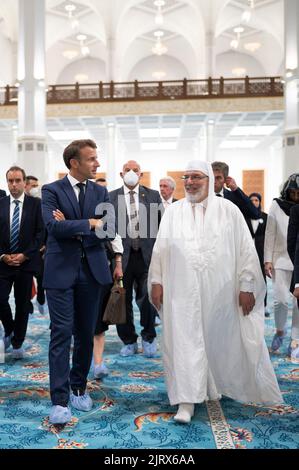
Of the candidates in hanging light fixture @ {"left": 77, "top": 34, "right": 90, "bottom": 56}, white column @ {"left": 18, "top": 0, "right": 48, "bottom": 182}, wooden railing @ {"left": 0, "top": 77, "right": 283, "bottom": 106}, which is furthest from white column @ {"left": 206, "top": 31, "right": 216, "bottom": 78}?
white column @ {"left": 18, "top": 0, "right": 48, "bottom": 182}

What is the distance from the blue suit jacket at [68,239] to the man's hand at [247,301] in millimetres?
780

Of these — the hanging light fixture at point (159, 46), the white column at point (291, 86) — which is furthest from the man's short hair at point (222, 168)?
the hanging light fixture at point (159, 46)

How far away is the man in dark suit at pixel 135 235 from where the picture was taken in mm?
4094

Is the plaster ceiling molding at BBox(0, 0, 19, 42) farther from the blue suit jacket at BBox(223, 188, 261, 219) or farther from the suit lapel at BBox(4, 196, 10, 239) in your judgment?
the blue suit jacket at BBox(223, 188, 261, 219)

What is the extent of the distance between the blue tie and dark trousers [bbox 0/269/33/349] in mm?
200

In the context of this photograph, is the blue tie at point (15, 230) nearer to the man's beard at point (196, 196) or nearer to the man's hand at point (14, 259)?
the man's hand at point (14, 259)

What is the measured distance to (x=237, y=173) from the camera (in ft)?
73.9

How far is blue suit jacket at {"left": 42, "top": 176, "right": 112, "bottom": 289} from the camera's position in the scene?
2539 mm

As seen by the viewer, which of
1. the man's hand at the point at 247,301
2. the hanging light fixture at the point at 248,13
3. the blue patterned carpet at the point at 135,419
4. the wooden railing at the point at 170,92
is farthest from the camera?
the hanging light fixture at the point at 248,13

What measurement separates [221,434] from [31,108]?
1131 centimetres

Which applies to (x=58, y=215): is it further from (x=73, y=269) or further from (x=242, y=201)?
(x=242, y=201)

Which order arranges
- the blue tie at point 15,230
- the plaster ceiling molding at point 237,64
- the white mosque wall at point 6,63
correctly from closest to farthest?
the blue tie at point 15,230, the white mosque wall at point 6,63, the plaster ceiling molding at point 237,64

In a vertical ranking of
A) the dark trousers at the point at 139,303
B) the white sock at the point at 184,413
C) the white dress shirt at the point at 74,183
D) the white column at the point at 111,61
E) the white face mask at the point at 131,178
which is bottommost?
the white sock at the point at 184,413
